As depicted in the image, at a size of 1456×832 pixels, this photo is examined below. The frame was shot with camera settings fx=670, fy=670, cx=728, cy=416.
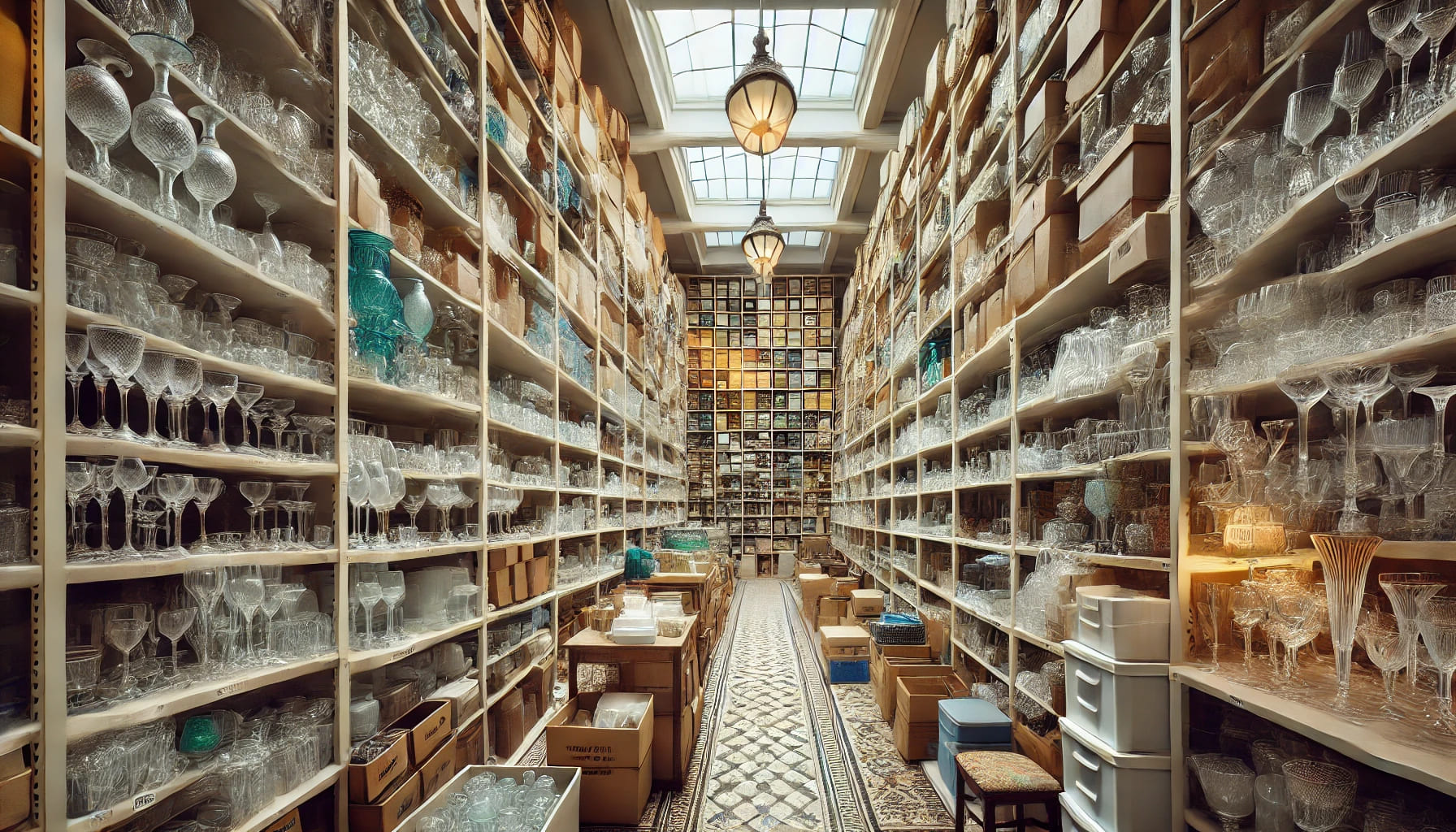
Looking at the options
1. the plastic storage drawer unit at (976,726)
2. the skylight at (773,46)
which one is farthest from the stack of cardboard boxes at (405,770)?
the skylight at (773,46)

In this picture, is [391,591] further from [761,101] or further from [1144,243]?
[761,101]

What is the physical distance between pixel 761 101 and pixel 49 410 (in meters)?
3.96

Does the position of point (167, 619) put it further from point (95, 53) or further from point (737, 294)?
point (737, 294)

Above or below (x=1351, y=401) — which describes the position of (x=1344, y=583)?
below

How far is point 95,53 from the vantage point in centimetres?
170

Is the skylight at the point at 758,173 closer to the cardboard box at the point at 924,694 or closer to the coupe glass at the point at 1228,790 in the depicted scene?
the cardboard box at the point at 924,694

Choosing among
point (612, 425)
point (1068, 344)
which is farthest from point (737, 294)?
point (1068, 344)

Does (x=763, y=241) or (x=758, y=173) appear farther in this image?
(x=758, y=173)

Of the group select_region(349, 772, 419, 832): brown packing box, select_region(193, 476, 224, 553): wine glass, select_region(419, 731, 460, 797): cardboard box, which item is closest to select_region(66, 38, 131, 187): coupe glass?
select_region(193, 476, 224, 553): wine glass

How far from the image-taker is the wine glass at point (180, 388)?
6.19 feet

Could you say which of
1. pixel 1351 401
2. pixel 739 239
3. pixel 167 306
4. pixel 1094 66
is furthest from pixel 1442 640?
pixel 739 239

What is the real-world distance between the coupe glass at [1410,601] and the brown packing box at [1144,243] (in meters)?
1.16

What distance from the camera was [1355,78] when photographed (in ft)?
5.41

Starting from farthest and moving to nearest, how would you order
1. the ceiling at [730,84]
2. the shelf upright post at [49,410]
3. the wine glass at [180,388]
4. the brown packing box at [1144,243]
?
the ceiling at [730,84], the brown packing box at [1144,243], the wine glass at [180,388], the shelf upright post at [49,410]
